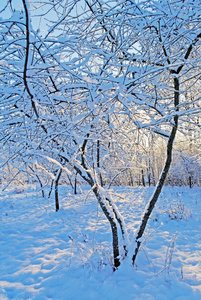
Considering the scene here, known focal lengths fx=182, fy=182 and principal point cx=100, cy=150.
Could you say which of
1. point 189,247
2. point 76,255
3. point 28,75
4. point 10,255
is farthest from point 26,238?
point 28,75

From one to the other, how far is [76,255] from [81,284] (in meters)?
0.75

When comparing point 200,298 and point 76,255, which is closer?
point 200,298

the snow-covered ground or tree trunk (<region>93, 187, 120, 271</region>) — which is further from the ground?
tree trunk (<region>93, 187, 120, 271</region>)

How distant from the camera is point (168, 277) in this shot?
2.22 metres

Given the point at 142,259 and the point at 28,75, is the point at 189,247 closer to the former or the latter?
the point at 142,259

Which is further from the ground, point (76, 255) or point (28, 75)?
point (28, 75)

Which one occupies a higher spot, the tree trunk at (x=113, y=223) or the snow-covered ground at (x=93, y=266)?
the tree trunk at (x=113, y=223)

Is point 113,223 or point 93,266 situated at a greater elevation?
point 113,223

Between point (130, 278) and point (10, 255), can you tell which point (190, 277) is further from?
point (10, 255)

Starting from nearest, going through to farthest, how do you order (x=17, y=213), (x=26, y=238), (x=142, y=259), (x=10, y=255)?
(x=142, y=259)
(x=10, y=255)
(x=26, y=238)
(x=17, y=213)

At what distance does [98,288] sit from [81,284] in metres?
0.22

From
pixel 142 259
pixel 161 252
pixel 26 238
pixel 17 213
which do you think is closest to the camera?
pixel 142 259

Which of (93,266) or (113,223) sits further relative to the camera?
(93,266)

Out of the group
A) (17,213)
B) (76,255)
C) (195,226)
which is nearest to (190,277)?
(76,255)
